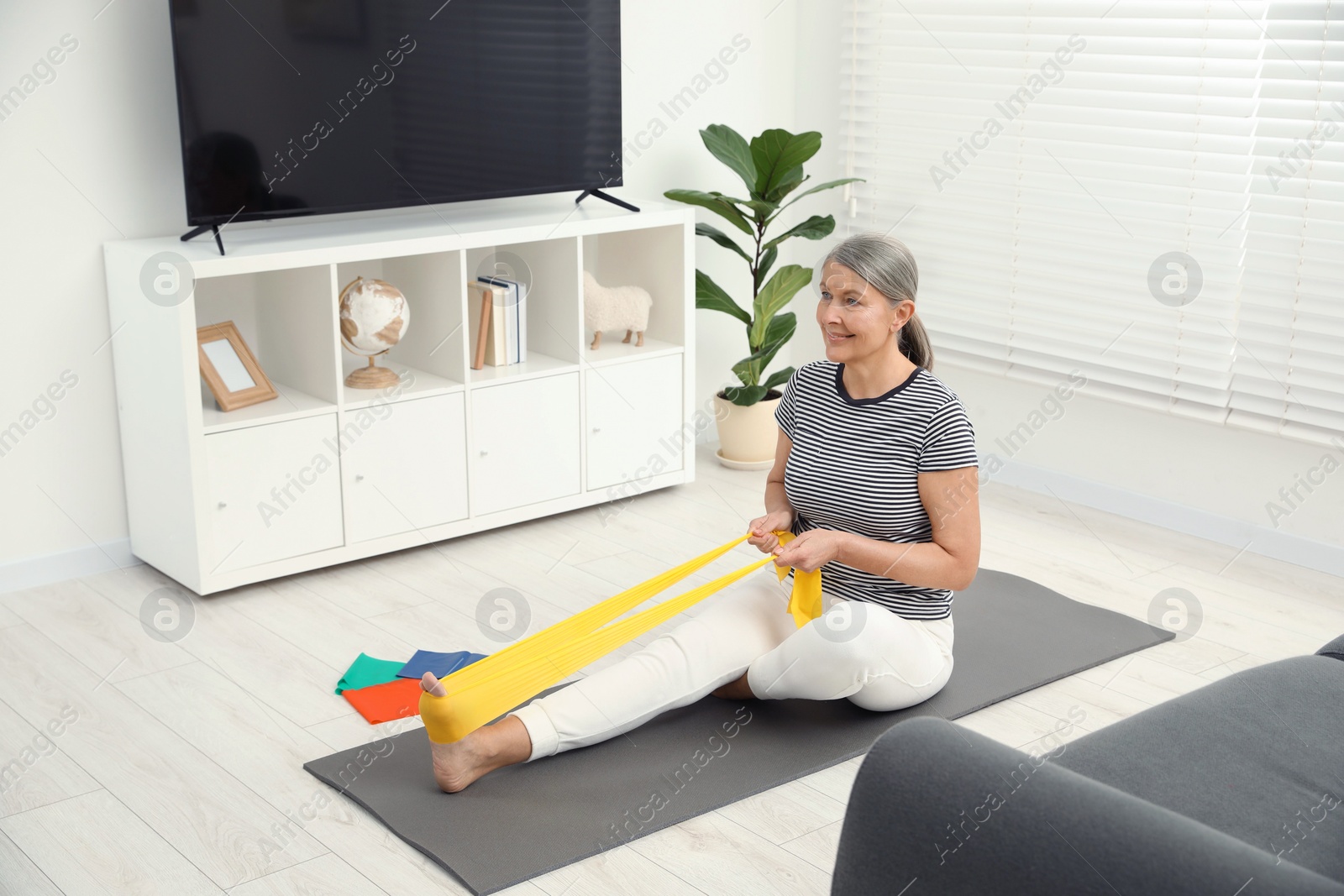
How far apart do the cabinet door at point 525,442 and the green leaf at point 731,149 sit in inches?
35.9

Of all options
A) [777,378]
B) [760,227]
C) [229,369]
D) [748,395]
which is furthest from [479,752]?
[760,227]

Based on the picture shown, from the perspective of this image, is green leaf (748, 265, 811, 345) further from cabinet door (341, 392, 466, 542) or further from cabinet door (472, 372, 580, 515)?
cabinet door (341, 392, 466, 542)

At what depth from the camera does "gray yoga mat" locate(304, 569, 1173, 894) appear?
2.18 meters

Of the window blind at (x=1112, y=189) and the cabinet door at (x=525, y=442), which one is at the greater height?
the window blind at (x=1112, y=189)

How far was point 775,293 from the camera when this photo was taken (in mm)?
4289

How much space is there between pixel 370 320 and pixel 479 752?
1515mm

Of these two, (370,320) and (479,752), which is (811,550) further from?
(370,320)

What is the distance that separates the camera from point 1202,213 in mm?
3658

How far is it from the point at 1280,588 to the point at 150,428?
292 centimetres

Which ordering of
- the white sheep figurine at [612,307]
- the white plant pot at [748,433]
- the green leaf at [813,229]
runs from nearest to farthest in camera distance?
1. the white sheep figurine at [612,307]
2. the green leaf at [813,229]
3. the white plant pot at [748,433]

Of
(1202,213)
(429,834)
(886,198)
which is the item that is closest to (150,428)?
(429,834)

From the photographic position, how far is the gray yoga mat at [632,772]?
2.18m

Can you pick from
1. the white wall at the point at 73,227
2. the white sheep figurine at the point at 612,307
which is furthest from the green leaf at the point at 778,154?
the white wall at the point at 73,227

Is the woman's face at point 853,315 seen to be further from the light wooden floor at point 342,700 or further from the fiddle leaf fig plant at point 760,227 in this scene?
the fiddle leaf fig plant at point 760,227
